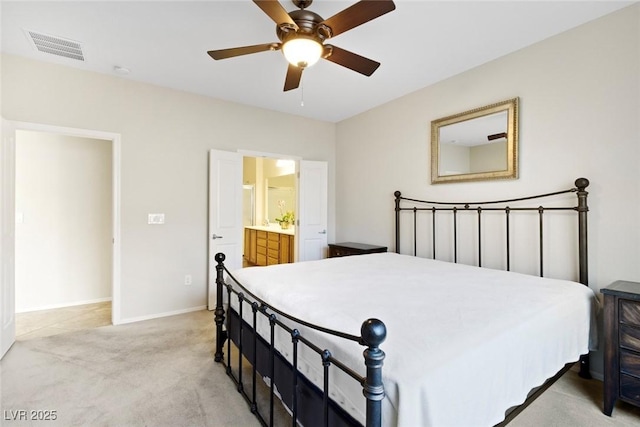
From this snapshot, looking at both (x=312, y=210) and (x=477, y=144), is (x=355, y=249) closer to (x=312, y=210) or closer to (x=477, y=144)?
(x=312, y=210)

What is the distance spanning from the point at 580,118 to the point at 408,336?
94.7 inches

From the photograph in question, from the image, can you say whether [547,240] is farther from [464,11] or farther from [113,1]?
[113,1]

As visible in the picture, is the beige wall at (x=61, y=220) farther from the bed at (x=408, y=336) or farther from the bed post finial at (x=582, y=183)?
the bed post finial at (x=582, y=183)

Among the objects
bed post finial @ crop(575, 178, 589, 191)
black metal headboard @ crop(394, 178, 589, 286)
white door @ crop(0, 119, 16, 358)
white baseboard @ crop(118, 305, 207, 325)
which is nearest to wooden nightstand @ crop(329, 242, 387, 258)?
black metal headboard @ crop(394, 178, 589, 286)

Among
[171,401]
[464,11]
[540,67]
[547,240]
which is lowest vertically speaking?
[171,401]

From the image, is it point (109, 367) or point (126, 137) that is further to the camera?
point (126, 137)

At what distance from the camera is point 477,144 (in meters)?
3.12

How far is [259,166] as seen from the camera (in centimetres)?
762

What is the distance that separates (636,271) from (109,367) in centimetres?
398

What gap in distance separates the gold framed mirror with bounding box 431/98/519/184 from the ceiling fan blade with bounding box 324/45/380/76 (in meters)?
1.42

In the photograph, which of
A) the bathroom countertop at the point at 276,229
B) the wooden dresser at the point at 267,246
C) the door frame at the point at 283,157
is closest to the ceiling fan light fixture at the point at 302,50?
the door frame at the point at 283,157

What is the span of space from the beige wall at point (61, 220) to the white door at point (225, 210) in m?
1.61

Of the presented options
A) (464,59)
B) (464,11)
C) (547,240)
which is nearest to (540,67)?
(464,59)

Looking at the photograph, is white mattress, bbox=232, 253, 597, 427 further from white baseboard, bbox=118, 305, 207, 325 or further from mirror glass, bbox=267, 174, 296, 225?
mirror glass, bbox=267, 174, 296, 225
